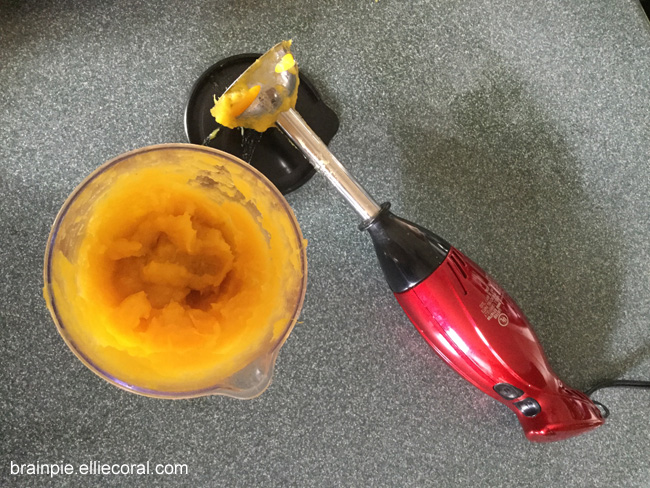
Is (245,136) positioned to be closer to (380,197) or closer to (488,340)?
(380,197)

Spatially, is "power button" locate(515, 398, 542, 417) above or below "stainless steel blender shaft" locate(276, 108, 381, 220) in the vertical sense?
below

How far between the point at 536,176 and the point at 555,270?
0.11 m

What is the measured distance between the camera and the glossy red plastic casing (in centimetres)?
47

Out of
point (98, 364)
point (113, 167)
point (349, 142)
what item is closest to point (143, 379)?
point (98, 364)

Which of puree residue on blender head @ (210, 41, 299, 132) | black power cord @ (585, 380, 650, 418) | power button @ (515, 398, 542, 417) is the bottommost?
power button @ (515, 398, 542, 417)

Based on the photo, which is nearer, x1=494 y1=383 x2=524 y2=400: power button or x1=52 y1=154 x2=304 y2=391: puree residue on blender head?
x1=52 y1=154 x2=304 y2=391: puree residue on blender head

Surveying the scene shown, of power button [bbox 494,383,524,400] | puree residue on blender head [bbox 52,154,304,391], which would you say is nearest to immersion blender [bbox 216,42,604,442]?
power button [bbox 494,383,524,400]

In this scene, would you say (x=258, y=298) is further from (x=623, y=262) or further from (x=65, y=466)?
(x=623, y=262)

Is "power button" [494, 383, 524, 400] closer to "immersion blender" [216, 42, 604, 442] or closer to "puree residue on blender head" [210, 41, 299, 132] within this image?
"immersion blender" [216, 42, 604, 442]

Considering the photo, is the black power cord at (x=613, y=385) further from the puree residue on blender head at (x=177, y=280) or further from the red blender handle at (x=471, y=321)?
the puree residue on blender head at (x=177, y=280)

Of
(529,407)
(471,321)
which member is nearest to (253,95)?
(471,321)

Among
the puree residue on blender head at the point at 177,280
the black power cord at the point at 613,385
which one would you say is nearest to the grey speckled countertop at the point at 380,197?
the black power cord at the point at 613,385

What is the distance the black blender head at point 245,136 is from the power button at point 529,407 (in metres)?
0.32

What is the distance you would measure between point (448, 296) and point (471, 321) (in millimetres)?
32
